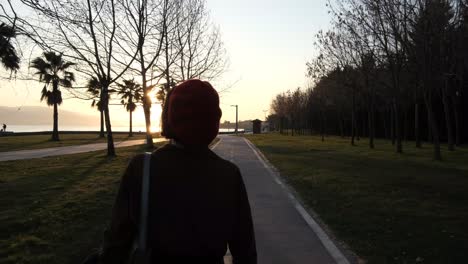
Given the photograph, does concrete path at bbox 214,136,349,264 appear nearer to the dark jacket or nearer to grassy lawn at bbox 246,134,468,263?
grassy lawn at bbox 246,134,468,263

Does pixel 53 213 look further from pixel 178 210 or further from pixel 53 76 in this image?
pixel 53 76

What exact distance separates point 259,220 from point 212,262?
6.52m

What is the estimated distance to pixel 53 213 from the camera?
8875mm

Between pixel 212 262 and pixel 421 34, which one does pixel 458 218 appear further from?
pixel 421 34

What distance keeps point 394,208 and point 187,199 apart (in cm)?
815

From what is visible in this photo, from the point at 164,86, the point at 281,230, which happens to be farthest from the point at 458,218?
the point at 164,86

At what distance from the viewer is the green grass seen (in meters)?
6.41

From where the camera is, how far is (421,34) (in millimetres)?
21609

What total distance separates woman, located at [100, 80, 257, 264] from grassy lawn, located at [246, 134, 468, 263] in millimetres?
4257

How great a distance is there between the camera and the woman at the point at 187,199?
209 cm

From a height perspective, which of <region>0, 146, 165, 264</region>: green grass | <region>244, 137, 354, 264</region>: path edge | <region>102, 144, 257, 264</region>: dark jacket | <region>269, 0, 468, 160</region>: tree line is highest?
<region>269, 0, 468, 160</region>: tree line

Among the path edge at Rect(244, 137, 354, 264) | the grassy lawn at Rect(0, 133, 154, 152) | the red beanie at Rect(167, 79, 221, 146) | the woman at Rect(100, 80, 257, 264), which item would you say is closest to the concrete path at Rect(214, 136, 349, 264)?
the path edge at Rect(244, 137, 354, 264)

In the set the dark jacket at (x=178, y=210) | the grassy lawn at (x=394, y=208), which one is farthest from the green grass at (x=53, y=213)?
the dark jacket at (x=178, y=210)

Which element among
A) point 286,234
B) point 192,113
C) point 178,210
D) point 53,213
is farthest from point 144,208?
point 53,213
